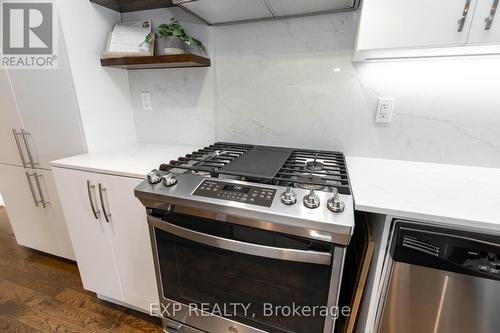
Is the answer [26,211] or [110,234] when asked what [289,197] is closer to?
[110,234]

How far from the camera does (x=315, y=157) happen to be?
3.69ft

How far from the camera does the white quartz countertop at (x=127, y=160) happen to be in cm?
107

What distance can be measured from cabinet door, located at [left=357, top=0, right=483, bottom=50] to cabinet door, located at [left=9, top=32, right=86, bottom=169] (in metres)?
1.45

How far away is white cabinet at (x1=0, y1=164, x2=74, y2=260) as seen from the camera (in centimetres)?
156

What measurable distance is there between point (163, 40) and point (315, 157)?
1.05 m

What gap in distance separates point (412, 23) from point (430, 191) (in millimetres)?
591

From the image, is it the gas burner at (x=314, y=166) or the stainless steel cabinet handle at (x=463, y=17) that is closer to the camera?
the stainless steel cabinet handle at (x=463, y=17)

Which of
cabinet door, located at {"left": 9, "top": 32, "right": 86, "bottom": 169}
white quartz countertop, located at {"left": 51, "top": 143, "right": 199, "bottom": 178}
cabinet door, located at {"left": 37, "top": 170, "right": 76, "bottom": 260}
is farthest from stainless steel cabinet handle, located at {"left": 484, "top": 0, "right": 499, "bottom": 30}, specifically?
cabinet door, located at {"left": 37, "top": 170, "right": 76, "bottom": 260}

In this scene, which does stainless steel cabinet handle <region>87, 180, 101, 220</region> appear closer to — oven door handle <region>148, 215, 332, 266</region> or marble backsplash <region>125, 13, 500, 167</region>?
oven door handle <region>148, 215, 332, 266</region>

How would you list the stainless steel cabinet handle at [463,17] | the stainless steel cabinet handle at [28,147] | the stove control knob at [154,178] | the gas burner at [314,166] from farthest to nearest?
the stainless steel cabinet handle at [28,147] → the gas burner at [314,166] → the stove control knob at [154,178] → the stainless steel cabinet handle at [463,17]

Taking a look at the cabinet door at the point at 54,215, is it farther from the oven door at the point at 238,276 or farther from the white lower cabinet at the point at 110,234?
the oven door at the point at 238,276

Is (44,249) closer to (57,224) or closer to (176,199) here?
(57,224)

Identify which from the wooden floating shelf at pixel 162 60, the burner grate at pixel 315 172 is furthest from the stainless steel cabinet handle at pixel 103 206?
the burner grate at pixel 315 172

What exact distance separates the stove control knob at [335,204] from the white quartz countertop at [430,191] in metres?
0.08
